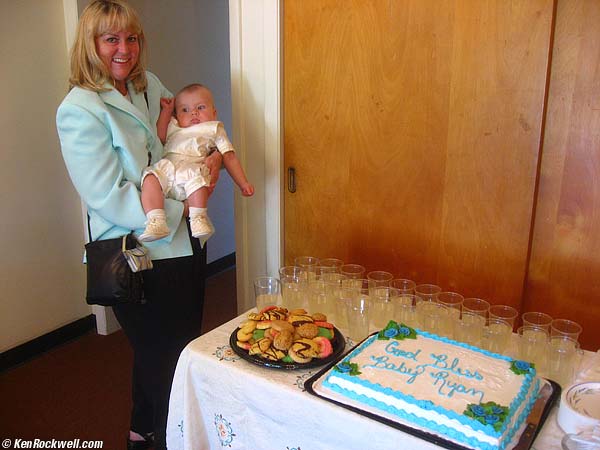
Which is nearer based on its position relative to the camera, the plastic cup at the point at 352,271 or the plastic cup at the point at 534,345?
the plastic cup at the point at 534,345

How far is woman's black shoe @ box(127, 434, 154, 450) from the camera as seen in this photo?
1.99 metres

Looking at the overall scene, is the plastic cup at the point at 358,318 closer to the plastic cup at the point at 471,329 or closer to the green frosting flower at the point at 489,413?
the plastic cup at the point at 471,329

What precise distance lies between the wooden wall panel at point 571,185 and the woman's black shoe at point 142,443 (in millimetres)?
1511

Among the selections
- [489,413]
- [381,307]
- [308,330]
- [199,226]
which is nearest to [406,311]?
[381,307]

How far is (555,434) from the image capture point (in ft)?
3.38

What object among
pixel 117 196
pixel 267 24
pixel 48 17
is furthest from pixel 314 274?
pixel 48 17

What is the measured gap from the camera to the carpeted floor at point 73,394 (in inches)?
84.4

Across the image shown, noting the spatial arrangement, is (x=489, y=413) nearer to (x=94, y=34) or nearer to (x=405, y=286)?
(x=405, y=286)

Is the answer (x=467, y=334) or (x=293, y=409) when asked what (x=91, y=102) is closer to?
(x=293, y=409)

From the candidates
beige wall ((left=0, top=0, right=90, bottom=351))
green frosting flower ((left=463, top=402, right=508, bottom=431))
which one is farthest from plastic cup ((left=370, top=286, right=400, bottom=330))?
beige wall ((left=0, top=0, right=90, bottom=351))

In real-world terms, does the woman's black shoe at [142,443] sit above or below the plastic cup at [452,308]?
below

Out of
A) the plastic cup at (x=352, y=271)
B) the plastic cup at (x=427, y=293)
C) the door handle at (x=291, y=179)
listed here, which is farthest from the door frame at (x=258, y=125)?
the plastic cup at (x=427, y=293)

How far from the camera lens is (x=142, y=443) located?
6.56 feet

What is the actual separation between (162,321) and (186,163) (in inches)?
21.3
